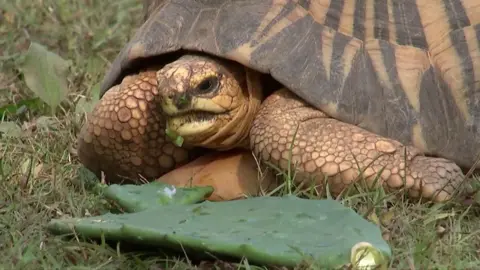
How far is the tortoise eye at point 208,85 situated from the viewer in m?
3.67

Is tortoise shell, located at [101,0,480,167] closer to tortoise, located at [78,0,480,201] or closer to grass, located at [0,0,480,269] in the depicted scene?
tortoise, located at [78,0,480,201]

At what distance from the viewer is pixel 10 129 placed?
4.45 meters

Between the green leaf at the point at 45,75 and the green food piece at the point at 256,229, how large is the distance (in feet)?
4.90

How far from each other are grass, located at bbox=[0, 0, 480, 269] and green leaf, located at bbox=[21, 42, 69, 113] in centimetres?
6

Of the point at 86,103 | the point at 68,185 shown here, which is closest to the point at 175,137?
the point at 68,185

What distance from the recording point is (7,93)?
197 inches

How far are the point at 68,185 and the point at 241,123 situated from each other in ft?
2.24

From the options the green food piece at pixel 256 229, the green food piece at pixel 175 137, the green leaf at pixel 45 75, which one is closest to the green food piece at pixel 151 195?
the green food piece at pixel 256 229

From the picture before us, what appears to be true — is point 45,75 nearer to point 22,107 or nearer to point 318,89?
point 22,107

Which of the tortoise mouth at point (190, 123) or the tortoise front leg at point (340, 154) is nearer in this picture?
the tortoise front leg at point (340, 154)

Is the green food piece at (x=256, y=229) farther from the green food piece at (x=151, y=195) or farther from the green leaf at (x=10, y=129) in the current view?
the green leaf at (x=10, y=129)

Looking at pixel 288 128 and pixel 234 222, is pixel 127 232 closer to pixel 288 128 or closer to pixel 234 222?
pixel 234 222

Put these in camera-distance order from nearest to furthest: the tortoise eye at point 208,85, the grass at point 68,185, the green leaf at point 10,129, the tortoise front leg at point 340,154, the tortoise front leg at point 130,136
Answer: the grass at point 68,185, the tortoise front leg at point 340,154, the tortoise eye at point 208,85, the tortoise front leg at point 130,136, the green leaf at point 10,129

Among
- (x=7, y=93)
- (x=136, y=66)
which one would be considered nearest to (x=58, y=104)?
(x=7, y=93)
